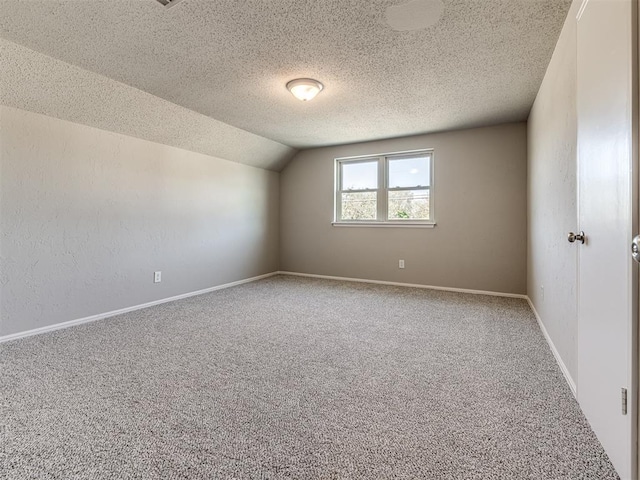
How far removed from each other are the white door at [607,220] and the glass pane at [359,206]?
340 centimetres

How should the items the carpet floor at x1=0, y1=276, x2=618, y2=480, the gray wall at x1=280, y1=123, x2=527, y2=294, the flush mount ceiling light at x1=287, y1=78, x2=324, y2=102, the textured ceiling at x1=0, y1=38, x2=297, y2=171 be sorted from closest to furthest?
the carpet floor at x1=0, y1=276, x2=618, y2=480 < the textured ceiling at x1=0, y1=38, x2=297, y2=171 < the flush mount ceiling light at x1=287, y1=78, x2=324, y2=102 < the gray wall at x1=280, y1=123, x2=527, y2=294

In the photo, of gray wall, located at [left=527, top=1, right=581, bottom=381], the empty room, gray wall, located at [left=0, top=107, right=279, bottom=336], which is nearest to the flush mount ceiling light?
the empty room

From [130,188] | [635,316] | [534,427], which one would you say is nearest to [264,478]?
[534,427]

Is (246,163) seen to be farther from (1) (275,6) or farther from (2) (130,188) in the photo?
(1) (275,6)

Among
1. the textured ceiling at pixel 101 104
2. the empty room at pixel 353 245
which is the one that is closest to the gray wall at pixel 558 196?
the empty room at pixel 353 245

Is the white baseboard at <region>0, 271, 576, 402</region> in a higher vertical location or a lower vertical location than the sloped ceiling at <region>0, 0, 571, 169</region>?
lower

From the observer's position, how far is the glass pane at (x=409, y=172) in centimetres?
455

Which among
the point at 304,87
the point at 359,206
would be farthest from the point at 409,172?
the point at 304,87

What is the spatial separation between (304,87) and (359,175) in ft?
8.23

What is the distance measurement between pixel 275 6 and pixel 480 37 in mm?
1421

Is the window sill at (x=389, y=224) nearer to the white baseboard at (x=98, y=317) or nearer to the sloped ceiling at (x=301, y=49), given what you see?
the sloped ceiling at (x=301, y=49)

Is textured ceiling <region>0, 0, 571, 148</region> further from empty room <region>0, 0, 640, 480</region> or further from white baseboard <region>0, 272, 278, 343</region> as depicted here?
white baseboard <region>0, 272, 278, 343</region>

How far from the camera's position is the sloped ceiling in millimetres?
1824

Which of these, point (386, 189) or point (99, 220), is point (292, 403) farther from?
point (386, 189)
